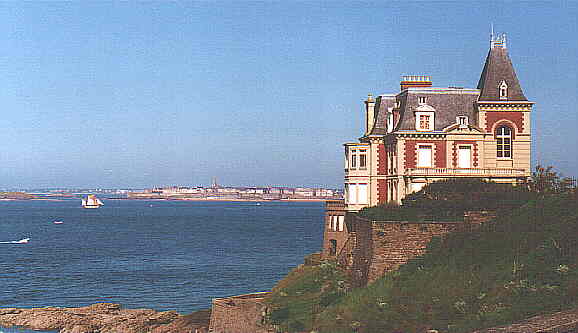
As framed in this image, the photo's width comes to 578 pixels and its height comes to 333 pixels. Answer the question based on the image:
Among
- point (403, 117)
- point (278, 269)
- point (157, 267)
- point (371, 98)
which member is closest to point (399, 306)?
point (403, 117)

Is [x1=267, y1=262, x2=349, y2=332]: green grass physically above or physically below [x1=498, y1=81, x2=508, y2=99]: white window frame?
below

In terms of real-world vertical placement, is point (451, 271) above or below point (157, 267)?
above

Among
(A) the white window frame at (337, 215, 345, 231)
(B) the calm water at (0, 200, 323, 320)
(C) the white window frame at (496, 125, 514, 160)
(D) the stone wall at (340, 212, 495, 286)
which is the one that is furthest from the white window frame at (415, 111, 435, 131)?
(B) the calm water at (0, 200, 323, 320)

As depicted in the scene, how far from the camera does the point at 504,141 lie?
46.8m

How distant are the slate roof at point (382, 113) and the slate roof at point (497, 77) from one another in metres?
6.14

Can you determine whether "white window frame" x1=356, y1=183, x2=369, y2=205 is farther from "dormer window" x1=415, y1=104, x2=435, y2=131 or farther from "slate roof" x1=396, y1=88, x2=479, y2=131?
"dormer window" x1=415, y1=104, x2=435, y2=131

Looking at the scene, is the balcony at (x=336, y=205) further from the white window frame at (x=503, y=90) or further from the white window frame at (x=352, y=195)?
the white window frame at (x=503, y=90)

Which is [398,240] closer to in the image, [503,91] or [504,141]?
[504,141]

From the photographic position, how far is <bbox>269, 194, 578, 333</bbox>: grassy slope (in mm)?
26609

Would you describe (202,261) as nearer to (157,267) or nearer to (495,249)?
(157,267)

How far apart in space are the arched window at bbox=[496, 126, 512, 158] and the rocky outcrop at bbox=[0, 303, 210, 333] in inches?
907

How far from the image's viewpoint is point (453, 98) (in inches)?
1874

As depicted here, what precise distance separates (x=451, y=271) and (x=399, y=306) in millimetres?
2881

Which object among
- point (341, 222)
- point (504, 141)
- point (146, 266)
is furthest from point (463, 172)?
point (146, 266)
